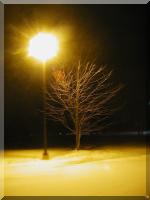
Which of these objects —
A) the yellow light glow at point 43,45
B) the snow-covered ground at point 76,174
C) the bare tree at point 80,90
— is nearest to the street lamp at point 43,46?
the yellow light glow at point 43,45

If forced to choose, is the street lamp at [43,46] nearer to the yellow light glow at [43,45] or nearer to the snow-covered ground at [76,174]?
the yellow light glow at [43,45]

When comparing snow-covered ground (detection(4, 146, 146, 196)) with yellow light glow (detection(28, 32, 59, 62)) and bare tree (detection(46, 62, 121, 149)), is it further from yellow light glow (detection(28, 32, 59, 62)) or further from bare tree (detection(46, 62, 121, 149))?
yellow light glow (detection(28, 32, 59, 62))

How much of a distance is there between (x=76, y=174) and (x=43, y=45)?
257 cm

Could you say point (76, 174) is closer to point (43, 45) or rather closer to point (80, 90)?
point (43, 45)

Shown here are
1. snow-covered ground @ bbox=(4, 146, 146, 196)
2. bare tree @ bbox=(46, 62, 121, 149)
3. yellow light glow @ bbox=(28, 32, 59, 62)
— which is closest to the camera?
snow-covered ground @ bbox=(4, 146, 146, 196)

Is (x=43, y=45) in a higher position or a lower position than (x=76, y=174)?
higher

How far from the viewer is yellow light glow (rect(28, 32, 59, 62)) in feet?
18.6

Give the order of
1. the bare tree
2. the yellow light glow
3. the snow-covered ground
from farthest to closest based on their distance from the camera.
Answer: the bare tree < the yellow light glow < the snow-covered ground

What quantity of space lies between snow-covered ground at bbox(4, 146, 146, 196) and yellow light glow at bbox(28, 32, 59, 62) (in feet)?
6.33

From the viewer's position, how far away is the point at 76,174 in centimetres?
437

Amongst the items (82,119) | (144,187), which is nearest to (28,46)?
(82,119)

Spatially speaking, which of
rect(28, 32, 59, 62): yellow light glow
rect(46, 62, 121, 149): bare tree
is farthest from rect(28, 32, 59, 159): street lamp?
rect(46, 62, 121, 149): bare tree

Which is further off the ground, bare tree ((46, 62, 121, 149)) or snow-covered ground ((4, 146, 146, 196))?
bare tree ((46, 62, 121, 149))

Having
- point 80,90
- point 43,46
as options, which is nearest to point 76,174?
point 43,46
